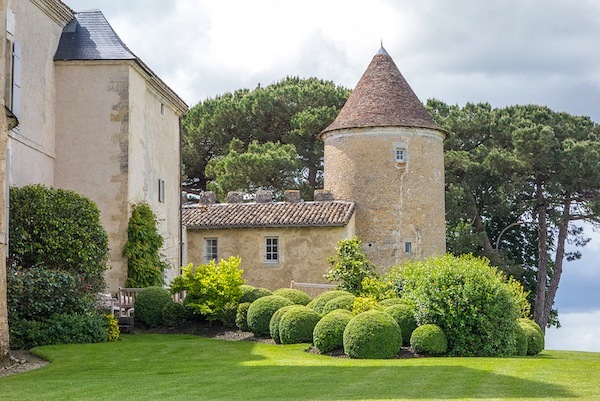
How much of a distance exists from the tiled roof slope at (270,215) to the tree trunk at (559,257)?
555 inches

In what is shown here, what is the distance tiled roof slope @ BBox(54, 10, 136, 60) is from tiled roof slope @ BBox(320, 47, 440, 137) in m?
13.6

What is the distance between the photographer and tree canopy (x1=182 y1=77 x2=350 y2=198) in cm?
5181

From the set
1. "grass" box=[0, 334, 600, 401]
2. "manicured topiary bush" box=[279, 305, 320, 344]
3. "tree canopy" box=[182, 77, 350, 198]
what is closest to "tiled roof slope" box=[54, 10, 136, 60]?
"manicured topiary bush" box=[279, 305, 320, 344]

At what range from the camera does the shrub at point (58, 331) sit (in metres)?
20.9

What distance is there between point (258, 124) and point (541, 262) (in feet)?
57.0

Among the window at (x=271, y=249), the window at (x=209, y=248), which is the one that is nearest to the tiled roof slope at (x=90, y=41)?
the window at (x=271, y=249)

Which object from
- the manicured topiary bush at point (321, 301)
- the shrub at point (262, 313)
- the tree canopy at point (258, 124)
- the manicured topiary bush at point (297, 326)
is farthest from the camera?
the tree canopy at point (258, 124)

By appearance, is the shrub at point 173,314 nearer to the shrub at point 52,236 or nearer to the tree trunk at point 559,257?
the shrub at point 52,236

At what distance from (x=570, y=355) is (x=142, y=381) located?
12218 mm

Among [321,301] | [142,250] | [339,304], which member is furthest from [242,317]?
[142,250]

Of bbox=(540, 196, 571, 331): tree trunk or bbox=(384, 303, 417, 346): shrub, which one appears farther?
bbox=(540, 196, 571, 331): tree trunk

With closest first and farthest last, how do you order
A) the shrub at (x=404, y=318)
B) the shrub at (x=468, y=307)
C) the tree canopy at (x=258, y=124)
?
the shrub at (x=468, y=307) → the shrub at (x=404, y=318) → the tree canopy at (x=258, y=124)

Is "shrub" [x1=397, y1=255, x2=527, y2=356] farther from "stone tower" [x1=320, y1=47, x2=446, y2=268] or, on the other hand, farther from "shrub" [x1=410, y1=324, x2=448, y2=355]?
"stone tower" [x1=320, y1=47, x2=446, y2=268]

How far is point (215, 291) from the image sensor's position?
1033 inches
